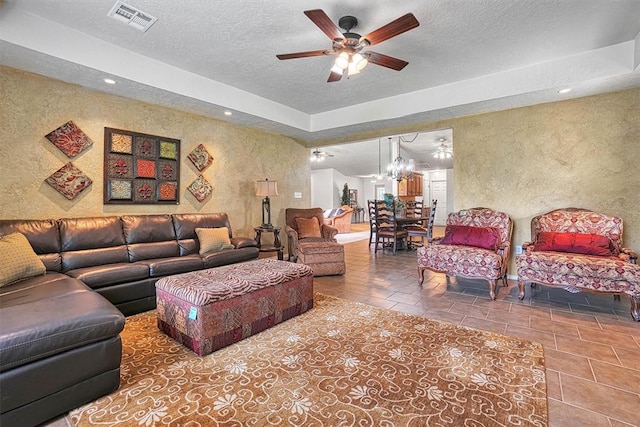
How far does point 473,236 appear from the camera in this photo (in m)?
3.90

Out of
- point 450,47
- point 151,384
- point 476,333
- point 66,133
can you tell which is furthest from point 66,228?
point 450,47

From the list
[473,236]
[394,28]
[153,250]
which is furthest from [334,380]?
[473,236]

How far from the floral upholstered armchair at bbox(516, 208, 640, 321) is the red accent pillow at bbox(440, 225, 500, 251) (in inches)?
14.2

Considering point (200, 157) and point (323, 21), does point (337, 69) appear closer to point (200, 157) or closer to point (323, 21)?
point (323, 21)

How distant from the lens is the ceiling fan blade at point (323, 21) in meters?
2.04

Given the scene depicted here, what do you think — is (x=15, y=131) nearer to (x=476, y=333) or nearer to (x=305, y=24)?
(x=305, y=24)

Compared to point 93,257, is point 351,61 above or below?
above

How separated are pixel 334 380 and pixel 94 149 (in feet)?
12.4

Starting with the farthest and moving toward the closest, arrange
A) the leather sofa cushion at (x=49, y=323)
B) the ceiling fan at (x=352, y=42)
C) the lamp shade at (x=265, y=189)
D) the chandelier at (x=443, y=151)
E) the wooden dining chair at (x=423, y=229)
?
the chandelier at (x=443, y=151) → the wooden dining chair at (x=423, y=229) → the lamp shade at (x=265, y=189) → the ceiling fan at (x=352, y=42) → the leather sofa cushion at (x=49, y=323)

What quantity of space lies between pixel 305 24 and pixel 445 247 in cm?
303

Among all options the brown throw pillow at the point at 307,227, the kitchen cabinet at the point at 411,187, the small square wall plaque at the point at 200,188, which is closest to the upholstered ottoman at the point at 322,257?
the brown throw pillow at the point at 307,227

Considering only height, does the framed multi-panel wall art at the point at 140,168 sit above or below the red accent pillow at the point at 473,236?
above

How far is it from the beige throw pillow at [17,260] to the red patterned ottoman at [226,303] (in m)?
1.06

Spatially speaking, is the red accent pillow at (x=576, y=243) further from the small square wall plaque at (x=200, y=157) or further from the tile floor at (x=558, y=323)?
the small square wall plaque at (x=200, y=157)
